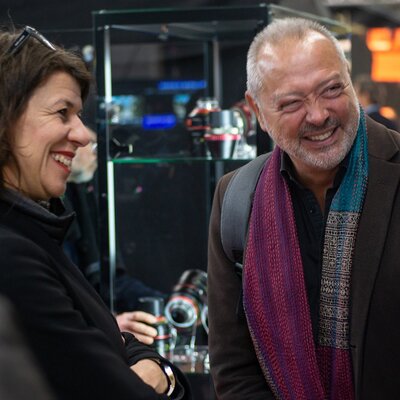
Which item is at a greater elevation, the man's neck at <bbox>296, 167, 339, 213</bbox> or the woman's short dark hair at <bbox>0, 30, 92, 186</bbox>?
the woman's short dark hair at <bbox>0, 30, 92, 186</bbox>

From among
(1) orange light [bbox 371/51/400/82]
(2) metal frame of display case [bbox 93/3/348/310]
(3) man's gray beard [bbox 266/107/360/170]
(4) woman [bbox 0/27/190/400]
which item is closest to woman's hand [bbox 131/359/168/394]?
(4) woman [bbox 0/27/190/400]

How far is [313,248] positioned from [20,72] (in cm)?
105

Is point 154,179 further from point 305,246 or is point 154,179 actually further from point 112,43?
point 305,246

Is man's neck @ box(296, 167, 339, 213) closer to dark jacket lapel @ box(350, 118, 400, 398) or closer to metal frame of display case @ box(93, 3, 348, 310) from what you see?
dark jacket lapel @ box(350, 118, 400, 398)

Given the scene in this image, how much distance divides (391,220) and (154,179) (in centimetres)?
148

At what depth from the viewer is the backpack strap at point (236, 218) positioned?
236 cm

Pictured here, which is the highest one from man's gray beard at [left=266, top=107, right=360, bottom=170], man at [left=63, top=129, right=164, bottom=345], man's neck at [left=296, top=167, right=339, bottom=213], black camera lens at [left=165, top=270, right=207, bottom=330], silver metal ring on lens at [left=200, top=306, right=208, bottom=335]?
man's gray beard at [left=266, top=107, right=360, bottom=170]

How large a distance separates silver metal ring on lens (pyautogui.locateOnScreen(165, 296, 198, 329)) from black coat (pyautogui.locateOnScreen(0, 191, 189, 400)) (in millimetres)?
1686

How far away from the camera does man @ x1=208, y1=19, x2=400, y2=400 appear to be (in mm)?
2076

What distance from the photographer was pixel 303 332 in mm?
2180

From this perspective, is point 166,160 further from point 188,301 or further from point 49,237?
point 49,237

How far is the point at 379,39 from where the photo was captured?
358 inches

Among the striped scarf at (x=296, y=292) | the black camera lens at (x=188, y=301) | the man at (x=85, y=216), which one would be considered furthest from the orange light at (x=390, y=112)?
the striped scarf at (x=296, y=292)

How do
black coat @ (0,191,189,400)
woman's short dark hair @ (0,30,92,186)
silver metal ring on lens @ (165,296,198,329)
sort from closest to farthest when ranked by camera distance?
black coat @ (0,191,189,400) → woman's short dark hair @ (0,30,92,186) → silver metal ring on lens @ (165,296,198,329)
